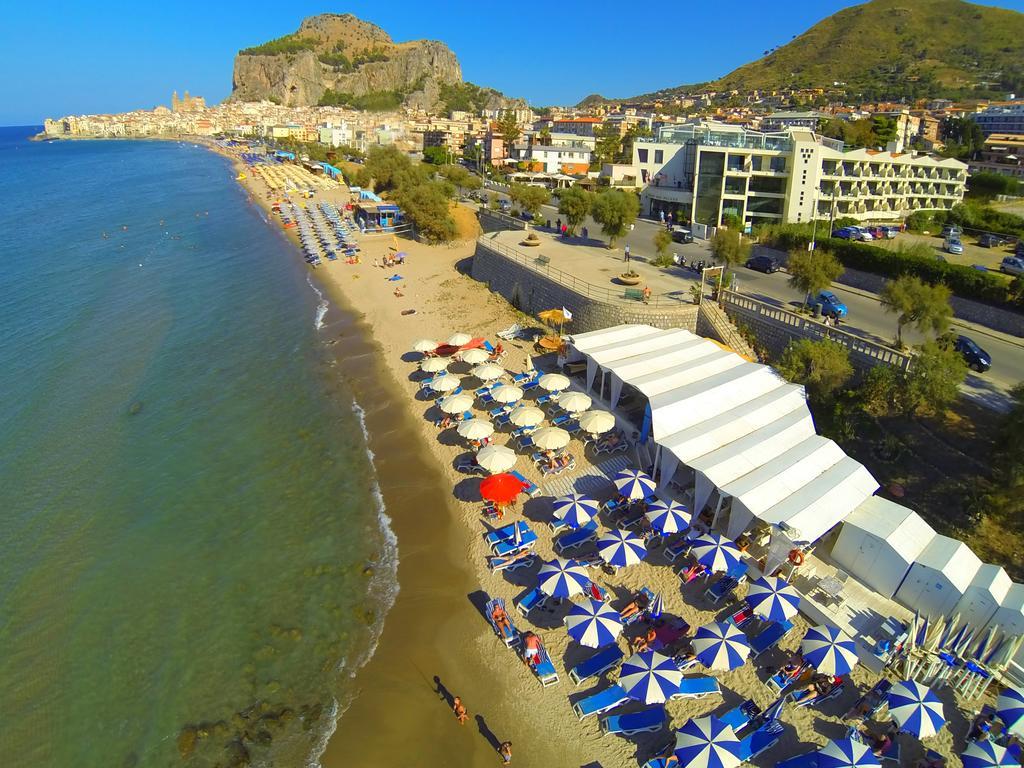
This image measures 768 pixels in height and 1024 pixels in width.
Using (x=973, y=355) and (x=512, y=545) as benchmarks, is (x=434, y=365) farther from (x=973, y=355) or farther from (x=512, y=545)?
(x=973, y=355)

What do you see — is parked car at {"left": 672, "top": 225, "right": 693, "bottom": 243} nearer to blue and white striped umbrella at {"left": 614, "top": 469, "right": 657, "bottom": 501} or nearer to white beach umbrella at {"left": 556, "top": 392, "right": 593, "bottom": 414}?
white beach umbrella at {"left": 556, "top": 392, "right": 593, "bottom": 414}

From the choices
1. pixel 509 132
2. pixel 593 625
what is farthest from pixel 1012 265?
pixel 509 132

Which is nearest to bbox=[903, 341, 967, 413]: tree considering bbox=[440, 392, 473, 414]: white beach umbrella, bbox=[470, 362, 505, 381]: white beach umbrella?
bbox=[470, 362, 505, 381]: white beach umbrella

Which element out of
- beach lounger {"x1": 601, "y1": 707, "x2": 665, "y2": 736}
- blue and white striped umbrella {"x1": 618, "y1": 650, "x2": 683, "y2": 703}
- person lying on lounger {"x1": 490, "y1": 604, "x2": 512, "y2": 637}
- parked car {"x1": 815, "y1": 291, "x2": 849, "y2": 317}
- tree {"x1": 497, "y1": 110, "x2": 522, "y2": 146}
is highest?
tree {"x1": 497, "y1": 110, "x2": 522, "y2": 146}

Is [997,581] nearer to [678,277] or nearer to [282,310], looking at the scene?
[678,277]

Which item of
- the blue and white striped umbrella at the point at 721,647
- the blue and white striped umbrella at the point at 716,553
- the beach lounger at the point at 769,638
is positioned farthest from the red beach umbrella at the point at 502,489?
the beach lounger at the point at 769,638

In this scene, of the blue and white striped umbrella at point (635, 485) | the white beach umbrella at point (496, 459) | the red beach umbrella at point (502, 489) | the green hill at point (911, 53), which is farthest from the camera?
the green hill at point (911, 53)

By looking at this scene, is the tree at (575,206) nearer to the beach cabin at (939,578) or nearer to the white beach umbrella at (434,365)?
the white beach umbrella at (434,365)
